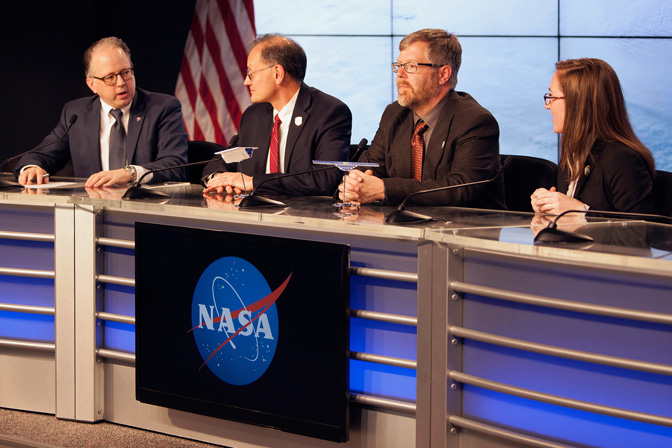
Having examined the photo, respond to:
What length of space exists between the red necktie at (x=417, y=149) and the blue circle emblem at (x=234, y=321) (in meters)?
0.92

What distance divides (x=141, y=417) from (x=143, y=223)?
660 millimetres

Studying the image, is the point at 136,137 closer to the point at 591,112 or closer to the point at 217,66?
the point at 591,112

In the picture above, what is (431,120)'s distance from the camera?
113 inches

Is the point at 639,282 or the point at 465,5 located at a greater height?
the point at 465,5

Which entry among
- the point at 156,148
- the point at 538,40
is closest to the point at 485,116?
the point at 156,148

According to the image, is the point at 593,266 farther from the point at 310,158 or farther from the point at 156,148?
the point at 156,148

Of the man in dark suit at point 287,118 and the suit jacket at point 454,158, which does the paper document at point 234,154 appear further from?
the man in dark suit at point 287,118

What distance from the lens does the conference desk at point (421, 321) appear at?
5.73ft

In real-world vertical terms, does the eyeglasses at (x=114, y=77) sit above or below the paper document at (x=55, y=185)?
above

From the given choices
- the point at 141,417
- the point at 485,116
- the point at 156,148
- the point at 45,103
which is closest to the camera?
the point at 141,417

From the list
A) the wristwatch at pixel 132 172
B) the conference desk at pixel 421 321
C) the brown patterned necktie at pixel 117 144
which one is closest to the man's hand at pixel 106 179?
the wristwatch at pixel 132 172

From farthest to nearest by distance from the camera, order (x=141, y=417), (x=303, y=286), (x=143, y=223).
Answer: (x=141, y=417) < (x=143, y=223) < (x=303, y=286)

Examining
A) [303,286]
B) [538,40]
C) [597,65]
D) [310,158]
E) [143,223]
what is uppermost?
[538,40]

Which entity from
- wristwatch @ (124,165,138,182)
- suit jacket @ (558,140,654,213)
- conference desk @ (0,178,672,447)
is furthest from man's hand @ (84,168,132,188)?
suit jacket @ (558,140,654,213)
